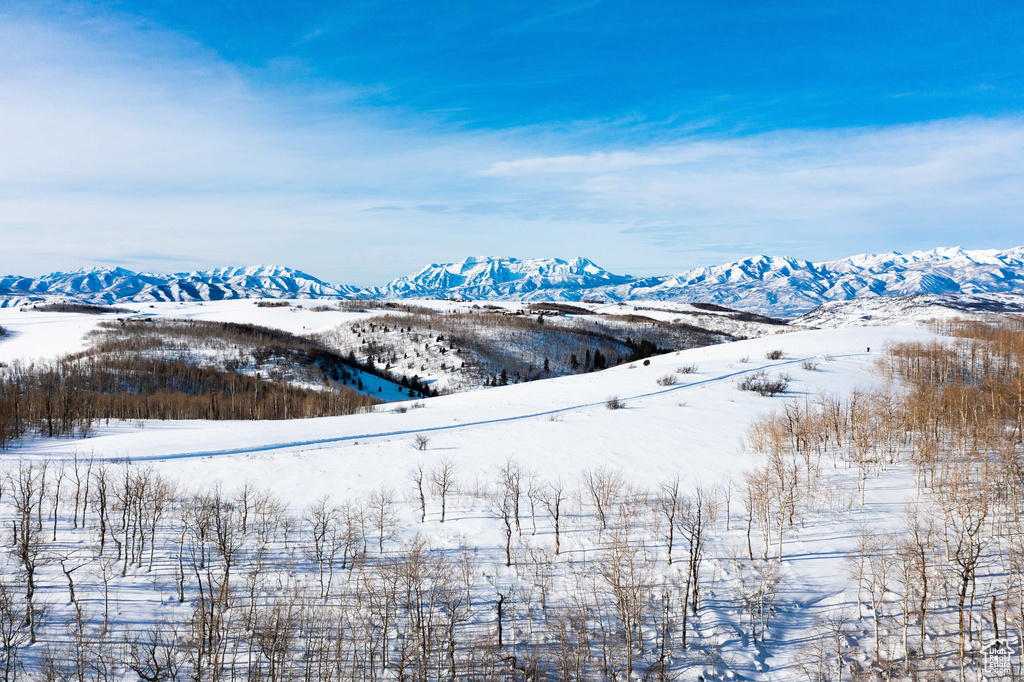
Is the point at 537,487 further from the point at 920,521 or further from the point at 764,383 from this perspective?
the point at 764,383

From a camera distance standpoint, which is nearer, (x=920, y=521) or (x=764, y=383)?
(x=920, y=521)

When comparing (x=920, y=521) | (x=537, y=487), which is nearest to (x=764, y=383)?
(x=920, y=521)

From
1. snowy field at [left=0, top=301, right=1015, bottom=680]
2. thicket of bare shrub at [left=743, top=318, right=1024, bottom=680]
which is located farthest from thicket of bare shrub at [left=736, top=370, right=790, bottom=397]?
thicket of bare shrub at [left=743, top=318, right=1024, bottom=680]

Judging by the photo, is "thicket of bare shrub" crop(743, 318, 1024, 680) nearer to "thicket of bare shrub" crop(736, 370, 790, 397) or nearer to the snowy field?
the snowy field

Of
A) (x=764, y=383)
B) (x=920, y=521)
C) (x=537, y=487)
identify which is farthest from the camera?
(x=764, y=383)

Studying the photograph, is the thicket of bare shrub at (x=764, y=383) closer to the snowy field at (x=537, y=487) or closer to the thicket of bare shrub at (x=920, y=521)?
the snowy field at (x=537, y=487)

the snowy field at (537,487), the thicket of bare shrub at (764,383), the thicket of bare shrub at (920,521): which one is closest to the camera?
the thicket of bare shrub at (920,521)

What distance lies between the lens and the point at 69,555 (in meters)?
23.5

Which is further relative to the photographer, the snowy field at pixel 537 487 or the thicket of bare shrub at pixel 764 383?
the thicket of bare shrub at pixel 764 383

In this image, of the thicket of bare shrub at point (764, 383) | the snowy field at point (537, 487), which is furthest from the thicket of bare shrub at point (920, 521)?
the thicket of bare shrub at point (764, 383)

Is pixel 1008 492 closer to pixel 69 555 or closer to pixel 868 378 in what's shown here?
pixel 868 378

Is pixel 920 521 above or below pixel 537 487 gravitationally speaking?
below

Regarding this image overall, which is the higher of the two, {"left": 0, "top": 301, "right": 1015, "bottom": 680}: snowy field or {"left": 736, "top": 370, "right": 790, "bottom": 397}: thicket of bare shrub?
{"left": 736, "top": 370, "right": 790, "bottom": 397}: thicket of bare shrub

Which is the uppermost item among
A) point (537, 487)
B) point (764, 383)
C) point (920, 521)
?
point (764, 383)
